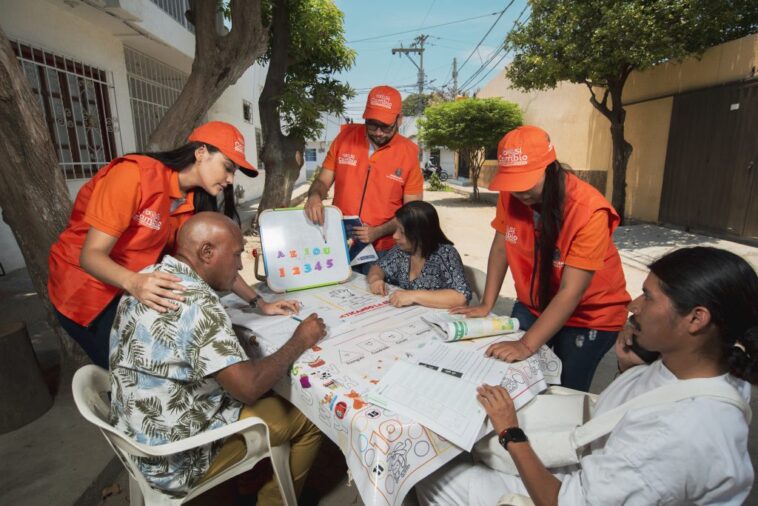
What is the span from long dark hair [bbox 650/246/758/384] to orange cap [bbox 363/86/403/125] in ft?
5.94

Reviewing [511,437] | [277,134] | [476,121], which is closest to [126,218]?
[511,437]

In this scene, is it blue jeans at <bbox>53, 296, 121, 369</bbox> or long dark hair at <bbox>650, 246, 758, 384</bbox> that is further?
blue jeans at <bbox>53, 296, 121, 369</bbox>

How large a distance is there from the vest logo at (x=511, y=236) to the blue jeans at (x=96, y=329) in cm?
175

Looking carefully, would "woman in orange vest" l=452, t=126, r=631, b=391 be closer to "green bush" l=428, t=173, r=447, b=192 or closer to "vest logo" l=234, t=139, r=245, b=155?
"vest logo" l=234, t=139, r=245, b=155

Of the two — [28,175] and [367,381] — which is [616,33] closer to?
[367,381]

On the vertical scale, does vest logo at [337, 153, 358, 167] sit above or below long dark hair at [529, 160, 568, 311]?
above

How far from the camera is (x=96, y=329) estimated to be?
1854 millimetres

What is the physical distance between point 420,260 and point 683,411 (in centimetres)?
157

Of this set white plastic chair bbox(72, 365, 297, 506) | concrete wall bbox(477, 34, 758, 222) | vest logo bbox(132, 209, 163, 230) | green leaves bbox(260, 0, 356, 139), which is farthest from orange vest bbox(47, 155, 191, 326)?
concrete wall bbox(477, 34, 758, 222)

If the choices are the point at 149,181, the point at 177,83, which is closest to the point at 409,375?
the point at 149,181

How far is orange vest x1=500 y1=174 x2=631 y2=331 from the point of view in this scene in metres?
1.60

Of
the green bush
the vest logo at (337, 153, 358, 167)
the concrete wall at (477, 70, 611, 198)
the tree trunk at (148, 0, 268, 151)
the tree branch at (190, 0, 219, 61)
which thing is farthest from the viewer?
the green bush

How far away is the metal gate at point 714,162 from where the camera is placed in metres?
6.56

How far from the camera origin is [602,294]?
176cm
